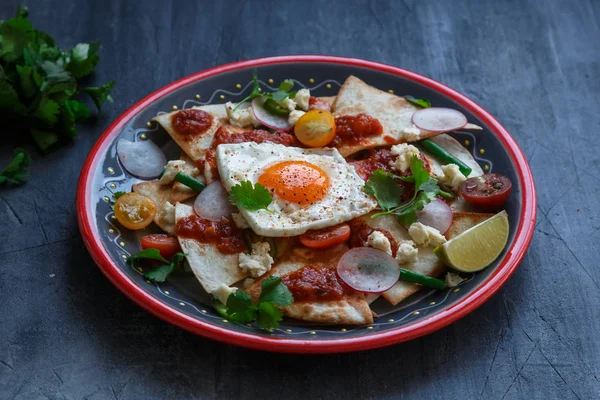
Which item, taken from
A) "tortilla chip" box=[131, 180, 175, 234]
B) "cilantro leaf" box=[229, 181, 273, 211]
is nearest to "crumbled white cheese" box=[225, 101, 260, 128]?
"tortilla chip" box=[131, 180, 175, 234]

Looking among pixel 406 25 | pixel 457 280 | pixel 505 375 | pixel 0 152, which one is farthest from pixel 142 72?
pixel 505 375

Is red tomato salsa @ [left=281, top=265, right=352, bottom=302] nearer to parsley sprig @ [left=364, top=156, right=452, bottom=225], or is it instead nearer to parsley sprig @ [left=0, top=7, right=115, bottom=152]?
parsley sprig @ [left=364, top=156, right=452, bottom=225]

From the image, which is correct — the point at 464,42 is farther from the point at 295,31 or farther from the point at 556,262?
the point at 556,262

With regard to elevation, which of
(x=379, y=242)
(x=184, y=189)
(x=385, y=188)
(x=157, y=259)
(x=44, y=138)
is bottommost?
(x=44, y=138)

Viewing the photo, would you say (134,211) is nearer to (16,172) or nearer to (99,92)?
(16,172)

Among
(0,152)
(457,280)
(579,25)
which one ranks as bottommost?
(0,152)

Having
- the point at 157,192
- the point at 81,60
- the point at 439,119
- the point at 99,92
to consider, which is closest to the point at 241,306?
the point at 157,192

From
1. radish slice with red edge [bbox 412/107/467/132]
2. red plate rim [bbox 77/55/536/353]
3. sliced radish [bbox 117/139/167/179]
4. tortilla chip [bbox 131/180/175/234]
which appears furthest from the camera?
radish slice with red edge [bbox 412/107/467/132]
